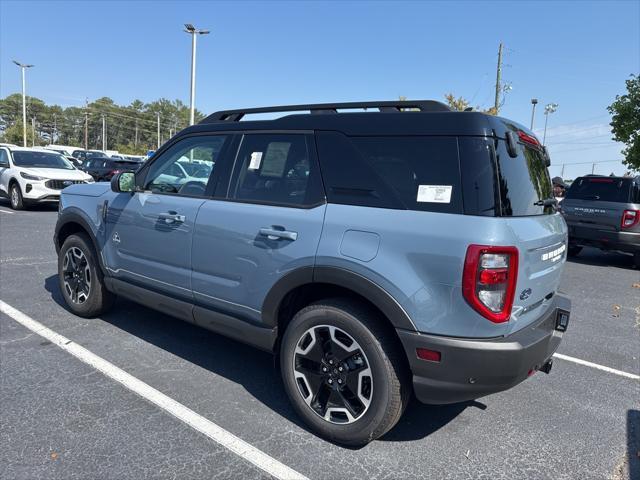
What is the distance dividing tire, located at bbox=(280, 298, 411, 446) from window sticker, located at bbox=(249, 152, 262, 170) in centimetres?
109

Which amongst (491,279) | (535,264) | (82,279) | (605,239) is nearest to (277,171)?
(491,279)

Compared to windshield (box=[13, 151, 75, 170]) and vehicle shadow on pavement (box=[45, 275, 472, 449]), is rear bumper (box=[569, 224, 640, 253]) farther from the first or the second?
windshield (box=[13, 151, 75, 170])

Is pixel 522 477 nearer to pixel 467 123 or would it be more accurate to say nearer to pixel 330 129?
pixel 467 123

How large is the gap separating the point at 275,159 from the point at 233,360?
1753mm

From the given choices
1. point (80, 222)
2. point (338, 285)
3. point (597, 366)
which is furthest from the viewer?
point (80, 222)

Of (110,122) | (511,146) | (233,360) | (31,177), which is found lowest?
(233,360)

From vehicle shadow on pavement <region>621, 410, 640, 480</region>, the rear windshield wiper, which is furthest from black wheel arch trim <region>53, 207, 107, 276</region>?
vehicle shadow on pavement <region>621, 410, 640, 480</region>

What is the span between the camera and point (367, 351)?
101 inches

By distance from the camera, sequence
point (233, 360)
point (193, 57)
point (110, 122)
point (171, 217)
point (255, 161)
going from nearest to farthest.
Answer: point (255, 161)
point (171, 217)
point (233, 360)
point (193, 57)
point (110, 122)

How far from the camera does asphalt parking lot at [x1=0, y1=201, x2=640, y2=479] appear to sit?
2.54m

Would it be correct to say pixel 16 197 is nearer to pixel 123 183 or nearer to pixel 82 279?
pixel 82 279

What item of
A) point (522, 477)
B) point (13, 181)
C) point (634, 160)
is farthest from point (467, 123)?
point (634, 160)

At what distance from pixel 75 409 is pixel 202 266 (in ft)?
3.93

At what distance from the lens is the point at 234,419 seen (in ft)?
9.72
